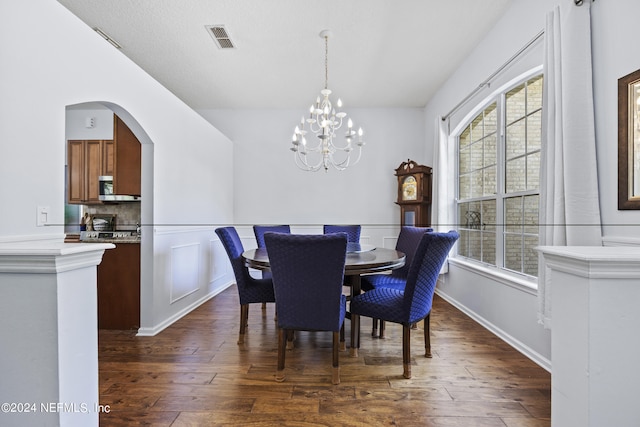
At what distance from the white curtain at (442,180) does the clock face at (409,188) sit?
1.32 ft

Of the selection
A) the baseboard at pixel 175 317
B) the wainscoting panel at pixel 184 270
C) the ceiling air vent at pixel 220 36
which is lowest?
the baseboard at pixel 175 317

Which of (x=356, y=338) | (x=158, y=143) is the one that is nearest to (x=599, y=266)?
(x=356, y=338)

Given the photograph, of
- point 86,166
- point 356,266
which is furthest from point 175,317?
point 86,166

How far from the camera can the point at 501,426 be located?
1.55 metres

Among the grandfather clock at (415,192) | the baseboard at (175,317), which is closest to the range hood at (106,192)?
the baseboard at (175,317)

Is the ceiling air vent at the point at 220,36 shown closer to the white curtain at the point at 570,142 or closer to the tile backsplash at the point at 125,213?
the tile backsplash at the point at 125,213

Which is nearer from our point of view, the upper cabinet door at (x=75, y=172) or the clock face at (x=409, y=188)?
the upper cabinet door at (x=75, y=172)

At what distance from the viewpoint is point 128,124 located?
2607 millimetres

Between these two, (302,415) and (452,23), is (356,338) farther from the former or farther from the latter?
(452,23)

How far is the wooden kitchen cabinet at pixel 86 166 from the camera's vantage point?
393cm

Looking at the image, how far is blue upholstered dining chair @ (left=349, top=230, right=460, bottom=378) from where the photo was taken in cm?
193

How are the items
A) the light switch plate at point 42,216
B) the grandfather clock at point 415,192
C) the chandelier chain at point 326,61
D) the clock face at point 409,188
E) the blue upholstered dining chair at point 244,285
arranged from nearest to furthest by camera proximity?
1. the light switch plate at point 42,216
2. the blue upholstered dining chair at point 244,285
3. the chandelier chain at point 326,61
4. the grandfather clock at point 415,192
5. the clock face at point 409,188

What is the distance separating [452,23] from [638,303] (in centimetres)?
266

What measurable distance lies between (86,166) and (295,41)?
10.5ft
